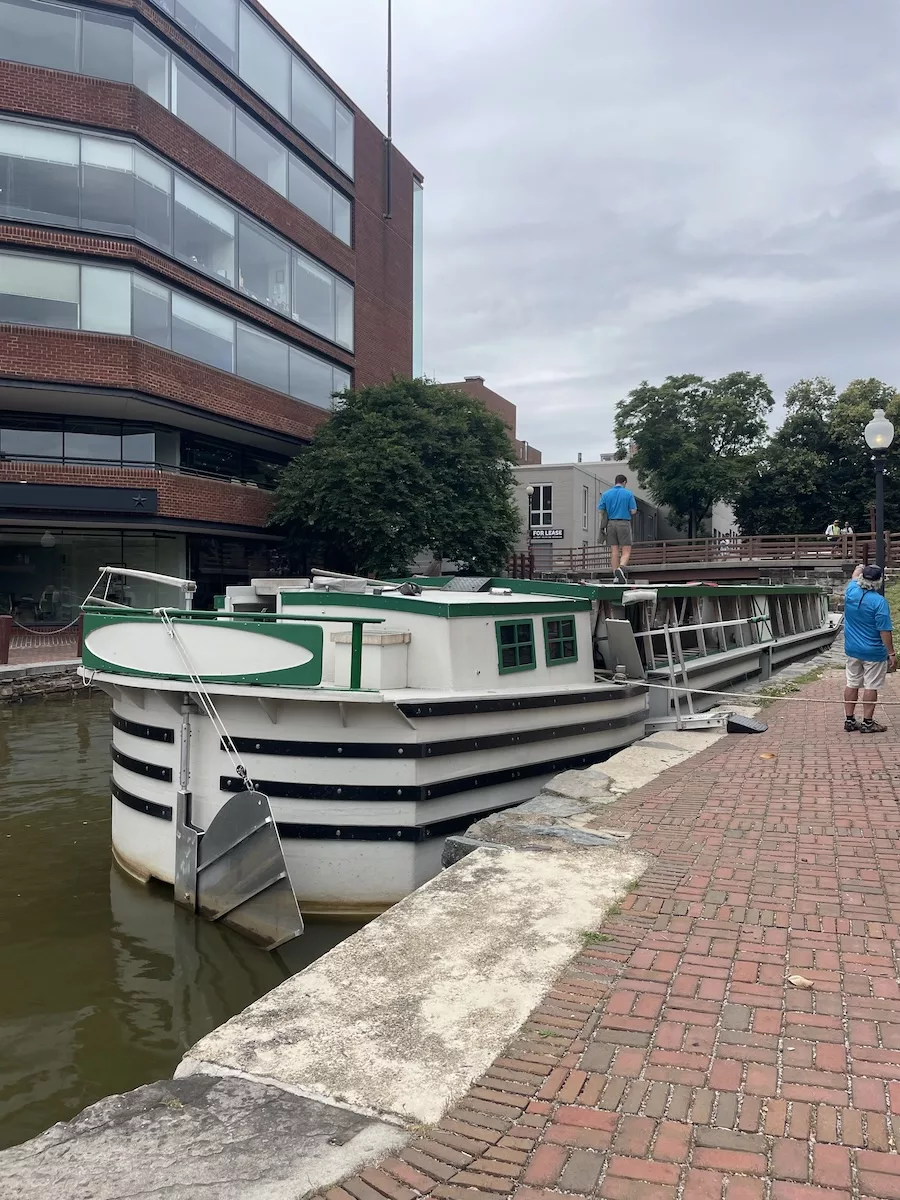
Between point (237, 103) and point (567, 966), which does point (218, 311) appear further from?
point (567, 966)

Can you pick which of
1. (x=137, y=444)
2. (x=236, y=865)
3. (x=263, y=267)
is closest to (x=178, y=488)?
(x=137, y=444)

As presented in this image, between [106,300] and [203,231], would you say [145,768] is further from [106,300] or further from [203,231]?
[203,231]

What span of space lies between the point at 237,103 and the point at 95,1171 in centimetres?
2698

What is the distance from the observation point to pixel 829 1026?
304 cm

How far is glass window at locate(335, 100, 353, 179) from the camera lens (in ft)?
93.4

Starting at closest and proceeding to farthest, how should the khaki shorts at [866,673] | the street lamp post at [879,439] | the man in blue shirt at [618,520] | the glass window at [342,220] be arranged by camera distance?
1. the khaki shorts at [866,673]
2. the street lamp post at [879,439]
3. the man in blue shirt at [618,520]
4. the glass window at [342,220]

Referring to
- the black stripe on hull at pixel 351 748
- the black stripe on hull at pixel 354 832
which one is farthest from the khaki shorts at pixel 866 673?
the black stripe on hull at pixel 354 832

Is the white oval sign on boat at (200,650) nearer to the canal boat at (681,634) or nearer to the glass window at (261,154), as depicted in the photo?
the canal boat at (681,634)

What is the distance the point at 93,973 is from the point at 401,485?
18.6 metres

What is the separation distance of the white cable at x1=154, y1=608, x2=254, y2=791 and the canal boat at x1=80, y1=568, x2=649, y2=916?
2cm

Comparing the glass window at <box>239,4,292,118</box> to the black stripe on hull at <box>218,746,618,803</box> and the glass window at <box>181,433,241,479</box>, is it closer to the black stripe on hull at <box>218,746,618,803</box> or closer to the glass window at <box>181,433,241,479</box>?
the glass window at <box>181,433,241,479</box>

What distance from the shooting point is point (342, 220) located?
28797 mm

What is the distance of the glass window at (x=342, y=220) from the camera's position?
28.4 metres

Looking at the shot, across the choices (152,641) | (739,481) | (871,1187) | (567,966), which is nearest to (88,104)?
(152,641)
